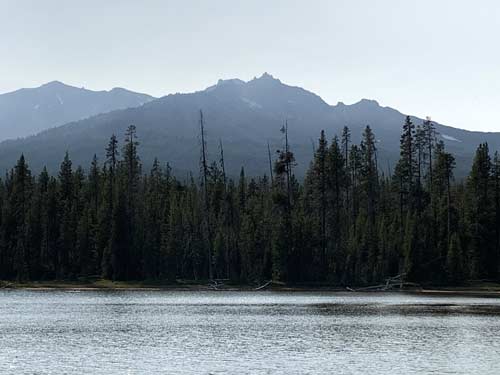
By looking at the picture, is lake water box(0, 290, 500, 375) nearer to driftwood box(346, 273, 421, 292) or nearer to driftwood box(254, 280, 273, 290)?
driftwood box(346, 273, 421, 292)

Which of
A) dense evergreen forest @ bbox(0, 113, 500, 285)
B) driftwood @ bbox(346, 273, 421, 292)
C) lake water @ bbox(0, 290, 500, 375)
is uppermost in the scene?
dense evergreen forest @ bbox(0, 113, 500, 285)

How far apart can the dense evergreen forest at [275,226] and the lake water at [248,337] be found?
29725 millimetres

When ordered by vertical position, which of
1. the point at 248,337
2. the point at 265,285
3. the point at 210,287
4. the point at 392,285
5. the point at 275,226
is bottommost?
the point at 248,337

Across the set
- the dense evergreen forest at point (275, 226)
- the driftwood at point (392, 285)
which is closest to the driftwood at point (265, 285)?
the dense evergreen forest at point (275, 226)

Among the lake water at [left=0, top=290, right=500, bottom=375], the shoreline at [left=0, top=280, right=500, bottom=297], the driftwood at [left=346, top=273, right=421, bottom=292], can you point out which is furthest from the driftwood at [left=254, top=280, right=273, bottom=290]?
the lake water at [left=0, top=290, right=500, bottom=375]

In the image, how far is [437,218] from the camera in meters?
115

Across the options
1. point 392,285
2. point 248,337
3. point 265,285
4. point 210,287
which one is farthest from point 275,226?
point 248,337

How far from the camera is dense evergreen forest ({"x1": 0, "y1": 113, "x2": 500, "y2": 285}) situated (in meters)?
112

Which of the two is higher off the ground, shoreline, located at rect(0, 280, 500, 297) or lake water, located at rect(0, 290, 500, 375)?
shoreline, located at rect(0, 280, 500, 297)

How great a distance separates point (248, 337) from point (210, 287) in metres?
62.2

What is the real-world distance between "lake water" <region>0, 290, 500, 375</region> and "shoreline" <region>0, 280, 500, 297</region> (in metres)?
21.1

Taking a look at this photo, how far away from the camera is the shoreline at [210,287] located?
10294cm

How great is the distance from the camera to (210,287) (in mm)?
110875

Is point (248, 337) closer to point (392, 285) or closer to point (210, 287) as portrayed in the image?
point (392, 285)
